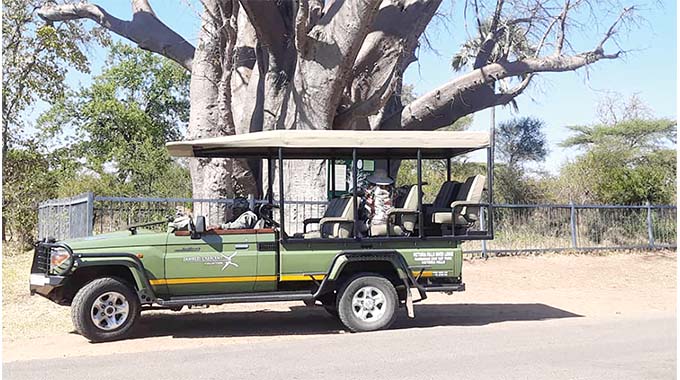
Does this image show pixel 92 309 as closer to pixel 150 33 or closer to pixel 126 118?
pixel 150 33

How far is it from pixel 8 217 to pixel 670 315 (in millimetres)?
16832

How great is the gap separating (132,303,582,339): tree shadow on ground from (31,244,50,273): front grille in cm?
138

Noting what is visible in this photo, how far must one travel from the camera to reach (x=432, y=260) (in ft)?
32.4

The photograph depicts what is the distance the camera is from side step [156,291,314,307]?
29.8 ft

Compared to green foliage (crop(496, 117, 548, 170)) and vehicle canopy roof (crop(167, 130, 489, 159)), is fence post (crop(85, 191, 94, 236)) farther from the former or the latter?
green foliage (crop(496, 117, 548, 170))

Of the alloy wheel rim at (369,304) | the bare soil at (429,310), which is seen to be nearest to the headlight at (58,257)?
the bare soil at (429,310)

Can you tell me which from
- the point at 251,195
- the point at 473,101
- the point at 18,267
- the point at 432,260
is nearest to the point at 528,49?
the point at 473,101

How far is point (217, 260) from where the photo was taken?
9195mm

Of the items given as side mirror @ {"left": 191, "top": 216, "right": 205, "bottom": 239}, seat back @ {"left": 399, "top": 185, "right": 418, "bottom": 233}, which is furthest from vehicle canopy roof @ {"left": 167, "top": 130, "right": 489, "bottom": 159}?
side mirror @ {"left": 191, "top": 216, "right": 205, "bottom": 239}

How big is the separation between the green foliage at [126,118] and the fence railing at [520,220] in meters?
13.9

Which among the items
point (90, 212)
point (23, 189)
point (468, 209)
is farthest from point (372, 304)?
point (23, 189)

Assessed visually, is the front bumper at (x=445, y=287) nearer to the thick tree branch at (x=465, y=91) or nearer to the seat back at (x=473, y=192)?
the seat back at (x=473, y=192)

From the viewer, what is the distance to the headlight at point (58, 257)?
8852 mm

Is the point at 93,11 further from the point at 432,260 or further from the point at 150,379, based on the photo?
the point at 150,379
